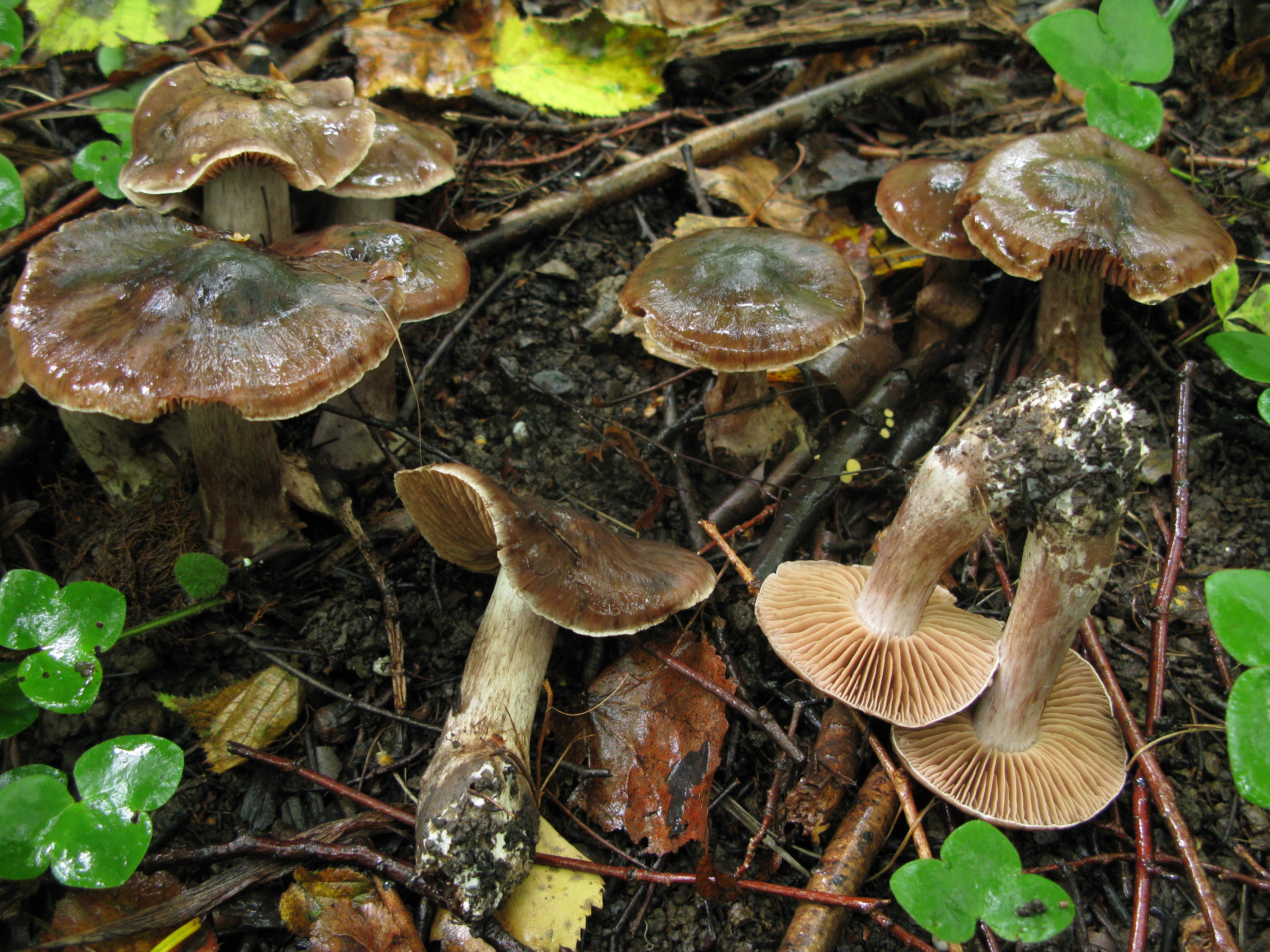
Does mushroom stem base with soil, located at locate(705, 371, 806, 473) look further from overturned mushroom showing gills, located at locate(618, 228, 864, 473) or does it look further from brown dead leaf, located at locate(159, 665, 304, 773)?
brown dead leaf, located at locate(159, 665, 304, 773)

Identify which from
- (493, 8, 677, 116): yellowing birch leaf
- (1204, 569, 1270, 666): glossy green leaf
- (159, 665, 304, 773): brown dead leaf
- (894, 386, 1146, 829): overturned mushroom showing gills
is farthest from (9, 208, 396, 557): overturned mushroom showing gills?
(1204, 569, 1270, 666): glossy green leaf

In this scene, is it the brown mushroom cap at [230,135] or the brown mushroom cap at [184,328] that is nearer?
the brown mushroom cap at [184,328]

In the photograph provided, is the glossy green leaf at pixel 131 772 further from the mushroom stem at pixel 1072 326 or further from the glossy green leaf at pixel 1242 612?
the mushroom stem at pixel 1072 326

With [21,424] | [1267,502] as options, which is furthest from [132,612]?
[1267,502]

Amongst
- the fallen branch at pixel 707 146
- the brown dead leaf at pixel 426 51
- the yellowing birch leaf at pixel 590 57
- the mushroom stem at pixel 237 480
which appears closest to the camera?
the mushroom stem at pixel 237 480

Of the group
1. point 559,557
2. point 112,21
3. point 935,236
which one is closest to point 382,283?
point 559,557

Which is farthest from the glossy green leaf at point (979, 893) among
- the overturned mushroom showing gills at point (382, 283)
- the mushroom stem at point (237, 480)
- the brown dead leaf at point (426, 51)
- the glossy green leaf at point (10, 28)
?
the glossy green leaf at point (10, 28)
